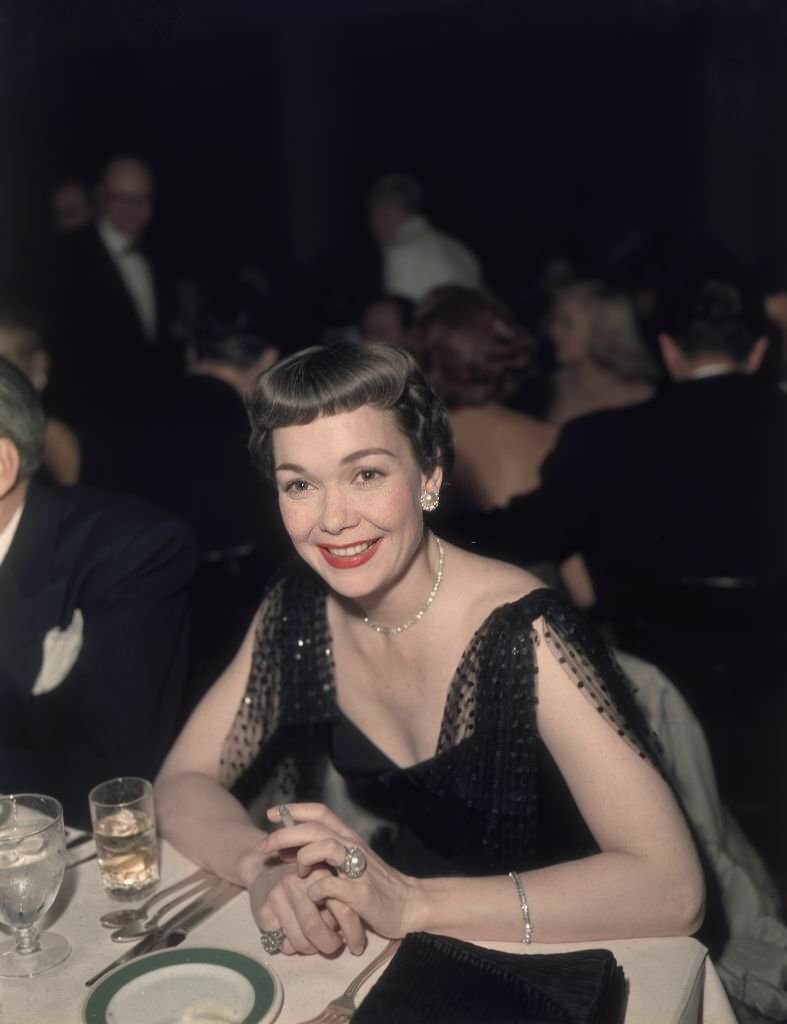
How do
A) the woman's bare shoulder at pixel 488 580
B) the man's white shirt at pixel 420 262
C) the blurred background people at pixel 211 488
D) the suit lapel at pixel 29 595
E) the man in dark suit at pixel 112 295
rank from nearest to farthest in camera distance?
the woman's bare shoulder at pixel 488 580, the suit lapel at pixel 29 595, the blurred background people at pixel 211 488, the man in dark suit at pixel 112 295, the man's white shirt at pixel 420 262

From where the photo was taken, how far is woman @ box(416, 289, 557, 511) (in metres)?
3.83

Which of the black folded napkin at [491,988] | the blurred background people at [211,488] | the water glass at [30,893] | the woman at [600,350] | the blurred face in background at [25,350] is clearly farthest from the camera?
the woman at [600,350]

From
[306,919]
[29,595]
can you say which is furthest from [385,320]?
[306,919]

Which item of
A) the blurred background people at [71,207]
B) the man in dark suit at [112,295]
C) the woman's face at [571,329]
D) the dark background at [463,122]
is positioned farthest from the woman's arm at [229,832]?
the dark background at [463,122]

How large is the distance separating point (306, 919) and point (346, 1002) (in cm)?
12

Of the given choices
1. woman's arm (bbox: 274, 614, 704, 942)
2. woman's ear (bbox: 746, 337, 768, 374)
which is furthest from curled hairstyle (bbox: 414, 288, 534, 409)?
woman's arm (bbox: 274, 614, 704, 942)

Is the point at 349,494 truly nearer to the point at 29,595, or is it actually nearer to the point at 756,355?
the point at 29,595

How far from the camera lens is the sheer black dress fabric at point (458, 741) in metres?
1.85

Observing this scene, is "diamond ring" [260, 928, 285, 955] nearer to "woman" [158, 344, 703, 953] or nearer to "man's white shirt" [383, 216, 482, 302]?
"woman" [158, 344, 703, 953]

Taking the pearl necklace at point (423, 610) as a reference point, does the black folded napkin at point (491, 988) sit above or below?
below

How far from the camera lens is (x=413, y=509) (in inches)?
75.0

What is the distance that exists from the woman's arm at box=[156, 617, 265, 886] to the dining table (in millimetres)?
97

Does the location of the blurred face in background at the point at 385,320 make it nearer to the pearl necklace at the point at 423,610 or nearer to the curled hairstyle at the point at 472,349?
the curled hairstyle at the point at 472,349

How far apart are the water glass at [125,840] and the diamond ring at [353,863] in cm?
34
